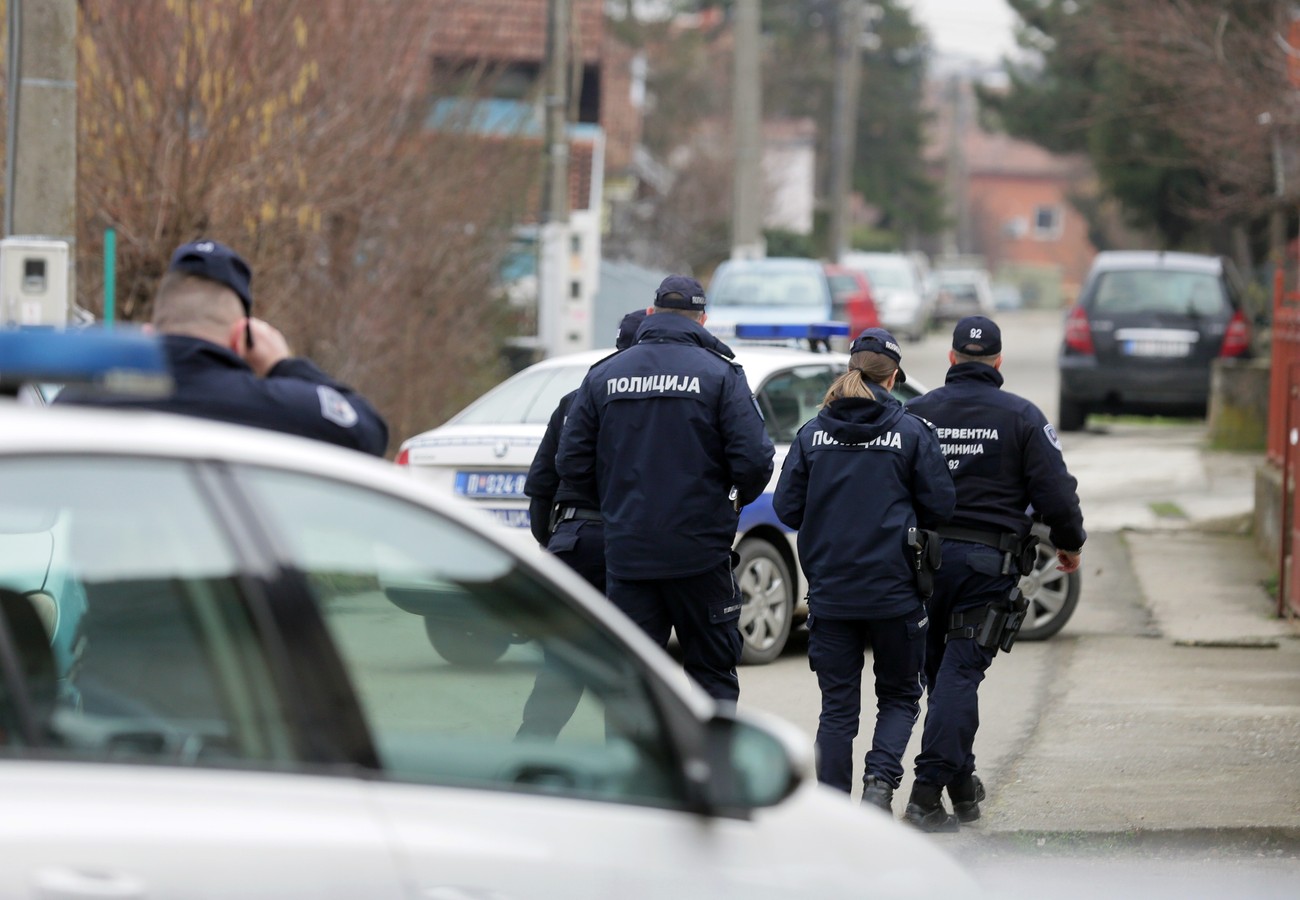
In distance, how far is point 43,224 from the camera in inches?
311

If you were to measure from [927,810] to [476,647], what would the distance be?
327cm

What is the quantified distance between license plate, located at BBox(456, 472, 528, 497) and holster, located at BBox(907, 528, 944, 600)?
117 inches

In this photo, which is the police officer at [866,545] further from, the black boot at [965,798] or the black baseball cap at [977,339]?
the black baseball cap at [977,339]

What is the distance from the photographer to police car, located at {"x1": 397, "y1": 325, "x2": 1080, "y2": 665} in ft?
29.5

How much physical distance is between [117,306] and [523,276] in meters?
8.98

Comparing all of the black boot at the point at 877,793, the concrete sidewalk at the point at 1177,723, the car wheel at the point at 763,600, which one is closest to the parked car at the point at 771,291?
the concrete sidewalk at the point at 1177,723

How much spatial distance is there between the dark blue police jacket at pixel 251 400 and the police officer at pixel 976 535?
2.99 m

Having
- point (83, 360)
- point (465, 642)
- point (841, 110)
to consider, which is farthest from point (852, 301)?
point (83, 360)

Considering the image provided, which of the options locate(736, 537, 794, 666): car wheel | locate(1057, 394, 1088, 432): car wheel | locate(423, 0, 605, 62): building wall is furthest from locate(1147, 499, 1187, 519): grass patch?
locate(423, 0, 605, 62): building wall

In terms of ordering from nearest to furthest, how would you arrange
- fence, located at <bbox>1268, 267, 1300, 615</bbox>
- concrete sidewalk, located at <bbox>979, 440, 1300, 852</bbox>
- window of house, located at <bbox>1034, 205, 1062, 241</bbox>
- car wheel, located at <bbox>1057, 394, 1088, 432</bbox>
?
1. concrete sidewalk, located at <bbox>979, 440, 1300, 852</bbox>
2. fence, located at <bbox>1268, 267, 1300, 615</bbox>
3. car wheel, located at <bbox>1057, 394, 1088, 432</bbox>
4. window of house, located at <bbox>1034, 205, 1062, 241</bbox>

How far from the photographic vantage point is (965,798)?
21.6 ft

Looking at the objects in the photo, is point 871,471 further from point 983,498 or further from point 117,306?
point 117,306

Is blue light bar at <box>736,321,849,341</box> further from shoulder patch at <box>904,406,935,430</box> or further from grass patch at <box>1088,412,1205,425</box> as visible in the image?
grass patch at <box>1088,412,1205,425</box>

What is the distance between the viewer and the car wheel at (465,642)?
3406mm
